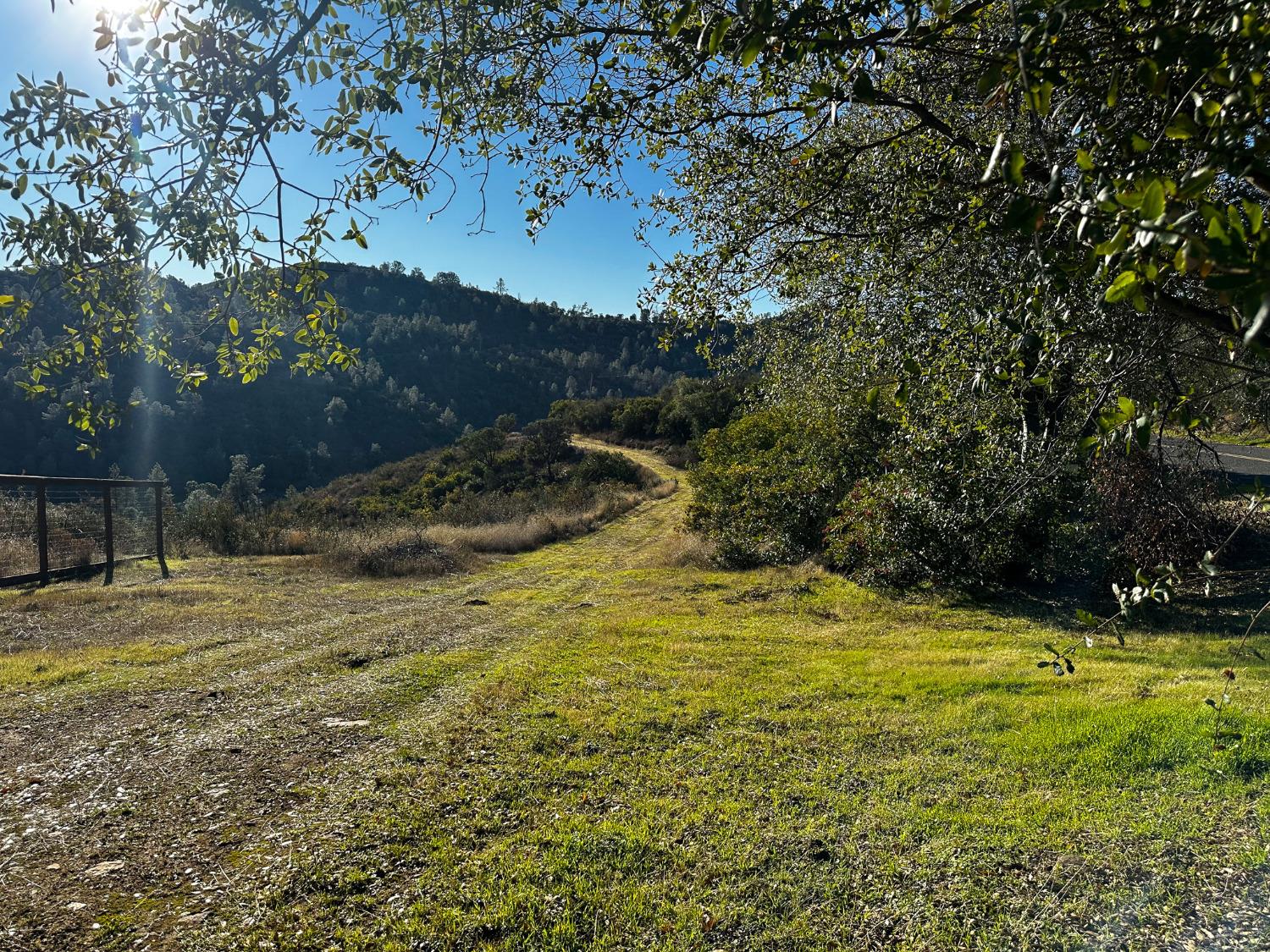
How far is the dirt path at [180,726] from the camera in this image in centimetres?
293

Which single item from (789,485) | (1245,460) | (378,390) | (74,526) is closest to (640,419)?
(378,390)

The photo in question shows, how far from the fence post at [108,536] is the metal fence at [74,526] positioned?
15 millimetres

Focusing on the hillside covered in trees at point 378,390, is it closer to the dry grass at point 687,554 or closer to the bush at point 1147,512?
the dry grass at point 687,554

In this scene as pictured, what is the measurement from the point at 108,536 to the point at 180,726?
970 cm

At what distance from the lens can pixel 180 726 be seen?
483cm

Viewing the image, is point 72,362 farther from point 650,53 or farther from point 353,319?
point 353,319

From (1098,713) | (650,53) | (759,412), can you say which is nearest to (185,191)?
(650,53)

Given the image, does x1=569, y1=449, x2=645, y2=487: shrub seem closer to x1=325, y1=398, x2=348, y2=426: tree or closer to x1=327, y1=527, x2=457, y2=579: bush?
x1=327, y1=527, x2=457, y2=579: bush

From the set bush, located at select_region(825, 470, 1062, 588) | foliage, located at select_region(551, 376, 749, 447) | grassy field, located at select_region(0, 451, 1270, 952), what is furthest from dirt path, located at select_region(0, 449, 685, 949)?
foliage, located at select_region(551, 376, 749, 447)

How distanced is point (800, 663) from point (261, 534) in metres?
14.4

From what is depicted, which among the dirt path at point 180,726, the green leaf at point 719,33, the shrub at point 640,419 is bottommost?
the dirt path at point 180,726

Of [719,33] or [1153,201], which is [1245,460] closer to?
[719,33]

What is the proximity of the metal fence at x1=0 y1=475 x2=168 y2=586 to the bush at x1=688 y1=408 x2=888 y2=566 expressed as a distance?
11.2m

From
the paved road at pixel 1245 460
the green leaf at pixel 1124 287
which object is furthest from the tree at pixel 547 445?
the green leaf at pixel 1124 287
